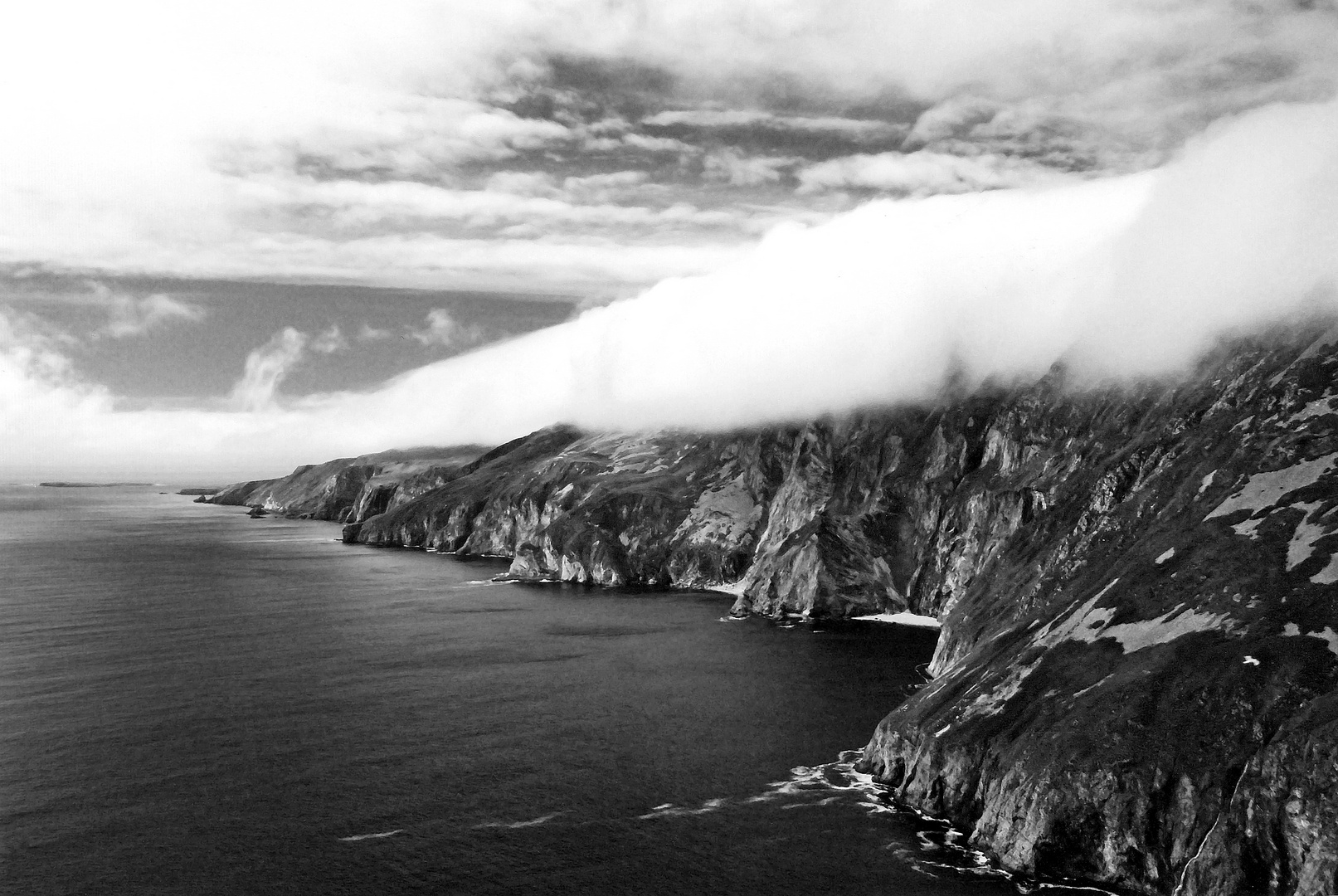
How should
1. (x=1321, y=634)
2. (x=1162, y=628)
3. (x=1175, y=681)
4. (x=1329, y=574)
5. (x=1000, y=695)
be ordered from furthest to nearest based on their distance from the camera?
(x=1000, y=695), (x=1162, y=628), (x=1329, y=574), (x=1175, y=681), (x=1321, y=634)

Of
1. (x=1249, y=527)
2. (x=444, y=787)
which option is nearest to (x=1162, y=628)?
(x=1249, y=527)

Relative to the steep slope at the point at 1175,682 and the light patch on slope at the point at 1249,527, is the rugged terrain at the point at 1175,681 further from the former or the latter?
the light patch on slope at the point at 1249,527

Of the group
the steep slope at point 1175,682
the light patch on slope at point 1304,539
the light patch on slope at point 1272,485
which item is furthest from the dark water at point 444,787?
the light patch on slope at point 1272,485

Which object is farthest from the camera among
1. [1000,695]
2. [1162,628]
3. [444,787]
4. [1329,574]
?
[1000,695]

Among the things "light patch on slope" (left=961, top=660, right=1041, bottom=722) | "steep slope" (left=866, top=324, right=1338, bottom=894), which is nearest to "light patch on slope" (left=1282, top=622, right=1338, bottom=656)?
"steep slope" (left=866, top=324, right=1338, bottom=894)

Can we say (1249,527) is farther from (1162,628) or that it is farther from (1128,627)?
(1128,627)

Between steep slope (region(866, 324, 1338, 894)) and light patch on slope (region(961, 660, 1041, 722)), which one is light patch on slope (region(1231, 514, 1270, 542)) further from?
light patch on slope (region(961, 660, 1041, 722))
